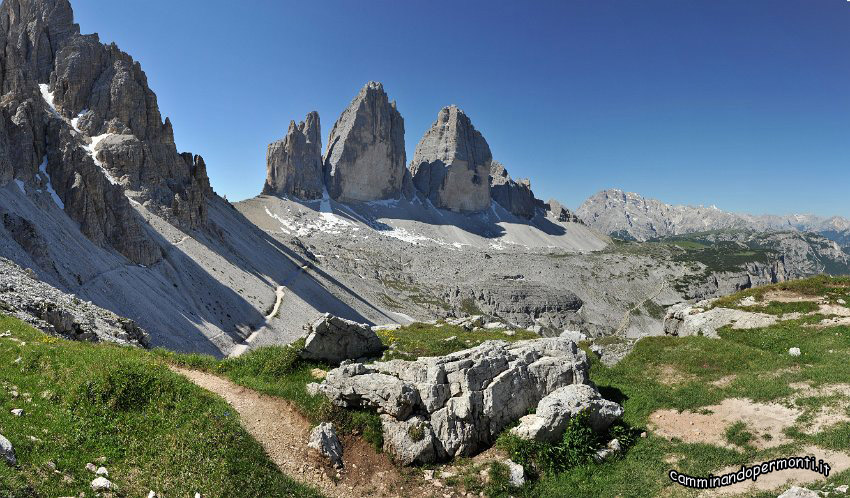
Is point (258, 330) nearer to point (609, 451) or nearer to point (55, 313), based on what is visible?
point (55, 313)

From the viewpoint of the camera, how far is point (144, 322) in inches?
1928

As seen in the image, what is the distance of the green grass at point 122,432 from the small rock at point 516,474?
253 inches

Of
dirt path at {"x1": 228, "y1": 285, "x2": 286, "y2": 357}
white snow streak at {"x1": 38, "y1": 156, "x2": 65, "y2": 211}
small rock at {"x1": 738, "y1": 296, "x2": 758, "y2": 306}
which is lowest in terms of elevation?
dirt path at {"x1": 228, "y1": 285, "x2": 286, "y2": 357}

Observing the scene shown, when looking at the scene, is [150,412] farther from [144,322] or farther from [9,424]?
[144,322]

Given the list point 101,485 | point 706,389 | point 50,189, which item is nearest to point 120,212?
point 50,189

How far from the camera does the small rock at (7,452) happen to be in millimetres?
10016

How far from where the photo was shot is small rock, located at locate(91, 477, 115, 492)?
10781mm

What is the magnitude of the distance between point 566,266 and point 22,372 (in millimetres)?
197999

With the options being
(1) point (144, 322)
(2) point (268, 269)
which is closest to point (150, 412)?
(1) point (144, 322)

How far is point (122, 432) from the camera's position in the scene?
13430 millimetres

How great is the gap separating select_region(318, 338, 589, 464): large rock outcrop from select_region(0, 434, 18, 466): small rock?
963cm

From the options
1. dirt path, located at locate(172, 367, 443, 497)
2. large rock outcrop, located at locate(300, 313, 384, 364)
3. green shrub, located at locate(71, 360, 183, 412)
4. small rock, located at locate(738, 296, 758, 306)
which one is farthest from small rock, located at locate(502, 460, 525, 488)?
small rock, located at locate(738, 296, 758, 306)

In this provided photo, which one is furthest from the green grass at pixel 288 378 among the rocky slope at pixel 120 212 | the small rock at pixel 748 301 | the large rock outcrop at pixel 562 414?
the small rock at pixel 748 301

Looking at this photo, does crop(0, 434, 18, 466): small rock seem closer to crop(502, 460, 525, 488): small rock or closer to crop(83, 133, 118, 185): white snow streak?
crop(502, 460, 525, 488): small rock
